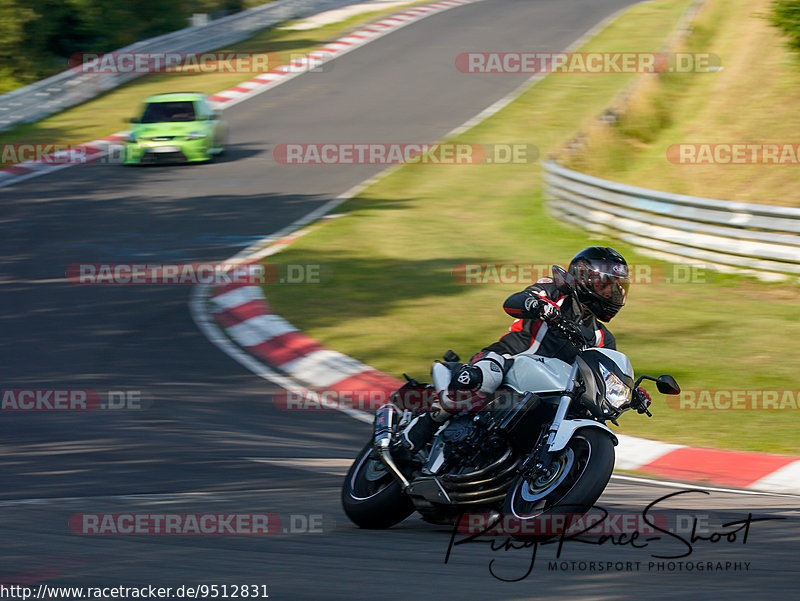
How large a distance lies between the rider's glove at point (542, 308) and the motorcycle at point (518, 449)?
36 mm

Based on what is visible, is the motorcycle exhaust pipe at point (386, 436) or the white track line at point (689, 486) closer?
the motorcycle exhaust pipe at point (386, 436)

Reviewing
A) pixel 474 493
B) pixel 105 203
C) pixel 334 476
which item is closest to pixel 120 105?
pixel 105 203

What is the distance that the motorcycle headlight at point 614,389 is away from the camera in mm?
5160

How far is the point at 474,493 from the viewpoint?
5332mm

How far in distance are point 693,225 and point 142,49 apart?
70.2 feet

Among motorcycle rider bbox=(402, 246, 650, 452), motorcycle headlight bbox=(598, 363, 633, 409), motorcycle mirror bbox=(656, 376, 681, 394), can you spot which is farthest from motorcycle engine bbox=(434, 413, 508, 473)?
motorcycle mirror bbox=(656, 376, 681, 394)

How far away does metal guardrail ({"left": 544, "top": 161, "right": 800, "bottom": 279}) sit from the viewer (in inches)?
499

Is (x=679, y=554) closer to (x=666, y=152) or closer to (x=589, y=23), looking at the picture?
(x=666, y=152)


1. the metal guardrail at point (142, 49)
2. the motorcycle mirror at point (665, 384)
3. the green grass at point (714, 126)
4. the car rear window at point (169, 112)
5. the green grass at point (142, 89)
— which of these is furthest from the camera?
the metal guardrail at point (142, 49)

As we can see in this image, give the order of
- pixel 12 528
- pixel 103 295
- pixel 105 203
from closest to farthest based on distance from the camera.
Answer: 1. pixel 12 528
2. pixel 103 295
3. pixel 105 203

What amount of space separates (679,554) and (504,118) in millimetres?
20554

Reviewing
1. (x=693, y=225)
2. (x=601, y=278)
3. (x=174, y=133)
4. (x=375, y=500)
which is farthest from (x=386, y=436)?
(x=174, y=133)

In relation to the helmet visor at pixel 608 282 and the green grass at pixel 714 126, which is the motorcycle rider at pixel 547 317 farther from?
the green grass at pixel 714 126

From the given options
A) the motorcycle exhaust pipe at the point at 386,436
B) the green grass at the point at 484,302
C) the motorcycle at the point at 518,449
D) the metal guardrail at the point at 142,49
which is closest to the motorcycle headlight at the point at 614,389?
the motorcycle at the point at 518,449
